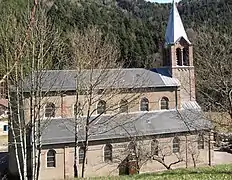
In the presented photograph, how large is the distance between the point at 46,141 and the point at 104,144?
14.2ft

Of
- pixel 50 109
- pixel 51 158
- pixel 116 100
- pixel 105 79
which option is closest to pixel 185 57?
pixel 116 100

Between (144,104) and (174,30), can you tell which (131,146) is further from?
(174,30)

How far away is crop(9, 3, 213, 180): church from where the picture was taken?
23.6 metres

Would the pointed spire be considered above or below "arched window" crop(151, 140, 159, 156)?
above

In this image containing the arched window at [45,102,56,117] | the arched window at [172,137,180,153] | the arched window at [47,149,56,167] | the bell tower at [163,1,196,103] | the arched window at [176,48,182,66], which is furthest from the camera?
the arched window at [176,48,182,66]

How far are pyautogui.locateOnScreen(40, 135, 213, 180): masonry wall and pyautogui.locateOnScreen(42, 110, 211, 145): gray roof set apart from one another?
673mm

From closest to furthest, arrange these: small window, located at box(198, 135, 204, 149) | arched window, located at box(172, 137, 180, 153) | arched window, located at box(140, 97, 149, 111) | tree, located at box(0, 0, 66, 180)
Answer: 1. tree, located at box(0, 0, 66, 180)
2. small window, located at box(198, 135, 204, 149)
3. arched window, located at box(172, 137, 180, 153)
4. arched window, located at box(140, 97, 149, 111)

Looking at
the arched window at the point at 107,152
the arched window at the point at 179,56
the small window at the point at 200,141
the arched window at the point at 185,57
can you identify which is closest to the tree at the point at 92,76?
the arched window at the point at 107,152

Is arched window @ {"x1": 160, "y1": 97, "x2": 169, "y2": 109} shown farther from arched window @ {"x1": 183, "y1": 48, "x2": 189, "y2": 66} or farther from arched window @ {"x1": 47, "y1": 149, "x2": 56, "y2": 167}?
arched window @ {"x1": 47, "y1": 149, "x2": 56, "y2": 167}

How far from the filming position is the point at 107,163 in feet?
81.9

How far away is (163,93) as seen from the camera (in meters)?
29.3

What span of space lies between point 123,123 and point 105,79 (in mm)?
4406

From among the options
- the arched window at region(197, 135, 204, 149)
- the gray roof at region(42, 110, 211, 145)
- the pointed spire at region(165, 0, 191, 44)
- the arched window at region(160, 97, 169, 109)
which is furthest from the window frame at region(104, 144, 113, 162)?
the pointed spire at region(165, 0, 191, 44)

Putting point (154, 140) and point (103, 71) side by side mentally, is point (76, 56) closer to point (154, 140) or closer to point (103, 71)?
point (103, 71)
